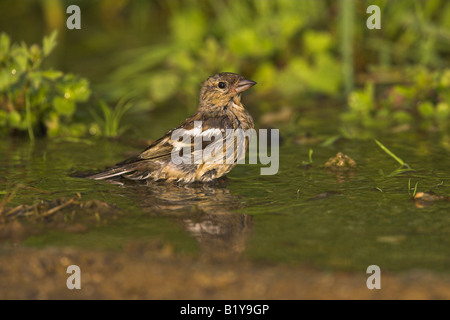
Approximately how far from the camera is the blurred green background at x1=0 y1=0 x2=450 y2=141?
254 inches

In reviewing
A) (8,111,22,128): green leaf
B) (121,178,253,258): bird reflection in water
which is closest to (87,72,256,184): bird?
(121,178,253,258): bird reflection in water

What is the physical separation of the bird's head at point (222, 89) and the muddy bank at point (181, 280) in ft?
6.96

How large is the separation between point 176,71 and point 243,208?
13.4 ft

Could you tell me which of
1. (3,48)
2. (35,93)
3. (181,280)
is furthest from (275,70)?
(181,280)

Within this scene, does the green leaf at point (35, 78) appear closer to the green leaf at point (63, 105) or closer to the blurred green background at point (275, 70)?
the blurred green background at point (275, 70)

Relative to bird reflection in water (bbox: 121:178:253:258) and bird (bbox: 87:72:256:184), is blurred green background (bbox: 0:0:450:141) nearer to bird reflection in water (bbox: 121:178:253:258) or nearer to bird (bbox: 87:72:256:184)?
bird (bbox: 87:72:256:184)

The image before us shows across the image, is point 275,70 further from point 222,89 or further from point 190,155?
point 190,155

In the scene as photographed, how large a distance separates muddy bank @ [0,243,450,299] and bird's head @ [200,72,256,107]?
6.96 ft

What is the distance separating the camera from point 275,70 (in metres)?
8.21

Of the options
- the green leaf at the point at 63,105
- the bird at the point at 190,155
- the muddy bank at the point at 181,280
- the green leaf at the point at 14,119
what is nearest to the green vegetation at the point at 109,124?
the green leaf at the point at 63,105

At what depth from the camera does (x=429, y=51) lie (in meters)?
7.96

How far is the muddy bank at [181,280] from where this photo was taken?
3141mm
